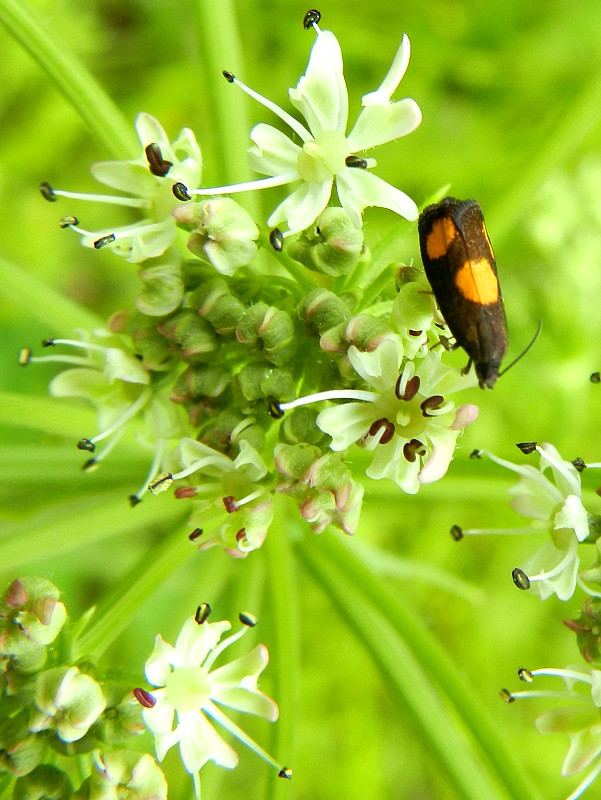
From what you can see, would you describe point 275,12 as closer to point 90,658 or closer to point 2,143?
point 2,143

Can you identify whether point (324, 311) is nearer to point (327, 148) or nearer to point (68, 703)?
point (327, 148)

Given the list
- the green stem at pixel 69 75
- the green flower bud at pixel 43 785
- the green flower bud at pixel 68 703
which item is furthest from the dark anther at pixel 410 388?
the green flower bud at pixel 43 785

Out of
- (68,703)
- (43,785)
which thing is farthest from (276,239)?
(43,785)

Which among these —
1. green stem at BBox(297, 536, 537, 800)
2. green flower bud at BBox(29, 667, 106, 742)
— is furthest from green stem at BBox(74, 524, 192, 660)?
green stem at BBox(297, 536, 537, 800)

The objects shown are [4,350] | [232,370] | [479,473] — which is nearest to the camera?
[232,370]

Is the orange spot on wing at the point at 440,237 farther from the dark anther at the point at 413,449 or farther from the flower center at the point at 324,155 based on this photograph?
the dark anther at the point at 413,449

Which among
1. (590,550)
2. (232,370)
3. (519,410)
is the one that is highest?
(232,370)

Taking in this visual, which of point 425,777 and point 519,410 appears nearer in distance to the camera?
point 519,410

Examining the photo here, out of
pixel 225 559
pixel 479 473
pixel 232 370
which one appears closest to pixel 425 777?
pixel 225 559
